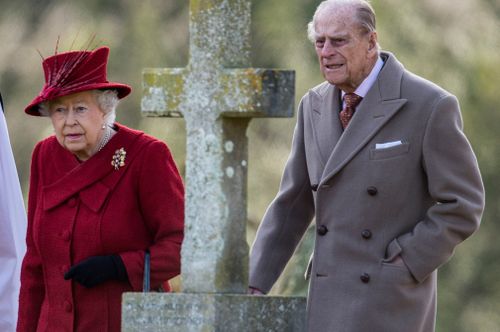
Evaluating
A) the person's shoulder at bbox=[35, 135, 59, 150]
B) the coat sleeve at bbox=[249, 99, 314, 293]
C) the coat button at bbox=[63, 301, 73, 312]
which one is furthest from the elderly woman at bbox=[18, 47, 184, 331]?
the coat sleeve at bbox=[249, 99, 314, 293]

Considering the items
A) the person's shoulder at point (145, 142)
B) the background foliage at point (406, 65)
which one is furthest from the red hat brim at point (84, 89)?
the background foliage at point (406, 65)

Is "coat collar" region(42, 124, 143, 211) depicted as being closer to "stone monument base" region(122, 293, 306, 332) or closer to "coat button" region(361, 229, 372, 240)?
"stone monument base" region(122, 293, 306, 332)

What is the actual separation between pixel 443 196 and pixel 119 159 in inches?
57.9

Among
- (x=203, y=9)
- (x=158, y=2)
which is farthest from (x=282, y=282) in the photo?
(x=203, y=9)

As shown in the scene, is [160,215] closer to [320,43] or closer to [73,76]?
[73,76]

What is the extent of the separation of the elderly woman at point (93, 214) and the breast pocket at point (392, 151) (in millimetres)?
945

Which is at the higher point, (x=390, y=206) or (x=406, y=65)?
(x=406, y=65)

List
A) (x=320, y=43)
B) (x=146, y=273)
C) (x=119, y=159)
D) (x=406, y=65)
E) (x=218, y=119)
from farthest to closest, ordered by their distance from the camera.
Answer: (x=406, y=65), (x=119, y=159), (x=146, y=273), (x=320, y=43), (x=218, y=119)

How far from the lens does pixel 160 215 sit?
8.25 m

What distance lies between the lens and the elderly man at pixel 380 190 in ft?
25.6

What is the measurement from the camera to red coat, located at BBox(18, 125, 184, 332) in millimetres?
8234

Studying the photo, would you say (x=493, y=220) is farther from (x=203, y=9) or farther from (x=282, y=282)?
(x=203, y=9)

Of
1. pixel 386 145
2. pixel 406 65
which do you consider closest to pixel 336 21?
pixel 386 145

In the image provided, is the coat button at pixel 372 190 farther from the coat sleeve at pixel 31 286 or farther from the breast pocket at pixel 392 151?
the coat sleeve at pixel 31 286
